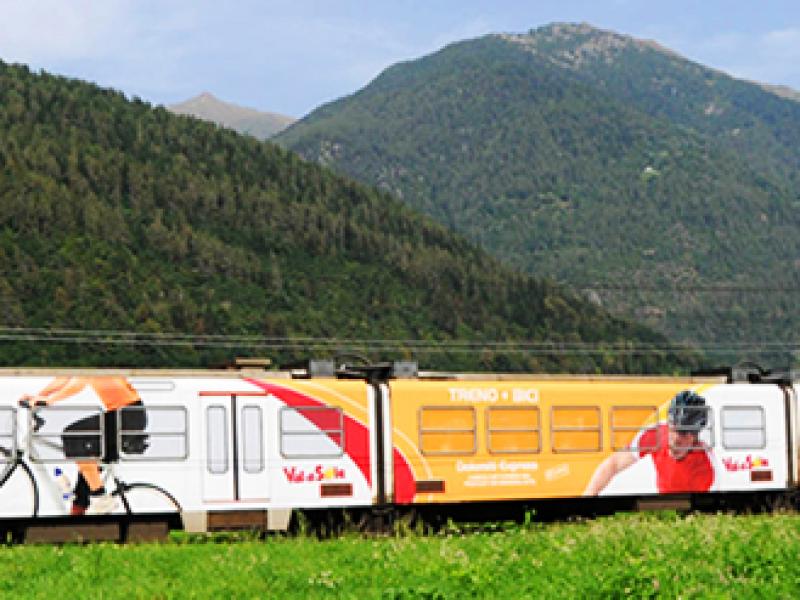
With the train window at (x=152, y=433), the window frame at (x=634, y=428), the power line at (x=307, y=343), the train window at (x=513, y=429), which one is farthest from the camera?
the power line at (x=307, y=343)

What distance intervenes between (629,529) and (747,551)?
10.2 ft

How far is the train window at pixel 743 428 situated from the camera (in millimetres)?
33750

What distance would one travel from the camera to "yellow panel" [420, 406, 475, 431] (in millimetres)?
29422

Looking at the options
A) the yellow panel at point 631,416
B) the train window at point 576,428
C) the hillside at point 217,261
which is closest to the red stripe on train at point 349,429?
the train window at point 576,428

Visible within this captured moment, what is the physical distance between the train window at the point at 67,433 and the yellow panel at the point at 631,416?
1199 centimetres

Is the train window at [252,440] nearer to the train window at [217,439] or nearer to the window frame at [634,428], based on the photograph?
the train window at [217,439]

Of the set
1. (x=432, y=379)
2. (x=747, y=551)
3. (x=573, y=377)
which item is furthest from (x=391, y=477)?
(x=747, y=551)

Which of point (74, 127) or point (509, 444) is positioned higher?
point (74, 127)

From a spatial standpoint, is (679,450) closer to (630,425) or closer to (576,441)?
(630,425)

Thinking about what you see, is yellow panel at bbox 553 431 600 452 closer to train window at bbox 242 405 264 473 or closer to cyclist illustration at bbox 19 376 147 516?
train window at bbox 242 405 264 473

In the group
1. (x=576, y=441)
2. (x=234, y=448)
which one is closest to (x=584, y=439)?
(x=576, y=441)

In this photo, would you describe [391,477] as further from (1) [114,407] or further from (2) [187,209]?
(2) [187,209]

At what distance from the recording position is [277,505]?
2742cm

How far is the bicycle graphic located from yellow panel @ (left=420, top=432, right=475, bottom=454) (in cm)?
641
